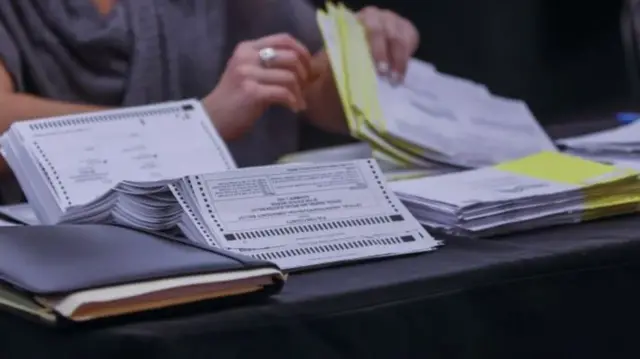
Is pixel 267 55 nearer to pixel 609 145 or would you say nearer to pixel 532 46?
pixel 609 145

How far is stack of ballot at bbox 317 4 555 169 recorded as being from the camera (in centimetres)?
127

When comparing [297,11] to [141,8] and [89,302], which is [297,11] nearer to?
[141,8]

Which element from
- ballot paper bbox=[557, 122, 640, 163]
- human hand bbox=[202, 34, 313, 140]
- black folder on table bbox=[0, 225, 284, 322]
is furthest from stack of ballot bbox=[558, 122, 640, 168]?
black folder on table bbox=[0, 225, 284, 322]

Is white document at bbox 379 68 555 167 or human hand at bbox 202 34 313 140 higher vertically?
human hand at bbox 202 34 313 140

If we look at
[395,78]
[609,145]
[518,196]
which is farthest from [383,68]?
[518,196]

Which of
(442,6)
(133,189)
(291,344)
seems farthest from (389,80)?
(442,6)

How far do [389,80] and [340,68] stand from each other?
125mm

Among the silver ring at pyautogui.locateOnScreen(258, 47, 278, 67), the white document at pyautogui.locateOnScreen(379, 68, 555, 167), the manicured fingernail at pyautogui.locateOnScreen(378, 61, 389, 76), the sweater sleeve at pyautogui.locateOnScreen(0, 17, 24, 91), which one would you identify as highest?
the sweater sleeve at pyautogui.locateOnScreen(0, 17, 24, 91)

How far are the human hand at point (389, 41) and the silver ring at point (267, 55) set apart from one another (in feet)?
0.56

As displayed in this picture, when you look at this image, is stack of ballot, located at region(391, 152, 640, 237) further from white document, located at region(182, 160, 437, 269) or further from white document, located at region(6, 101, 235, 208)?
white document, located at region(6, 101, 235, 208)

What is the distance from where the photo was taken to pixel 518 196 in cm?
105

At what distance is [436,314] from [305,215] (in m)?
0.17

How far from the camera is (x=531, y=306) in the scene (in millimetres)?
912

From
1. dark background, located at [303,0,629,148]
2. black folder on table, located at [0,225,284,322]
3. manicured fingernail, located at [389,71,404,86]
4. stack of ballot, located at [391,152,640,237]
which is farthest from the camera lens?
dark background, located at [303,0,629,148]
